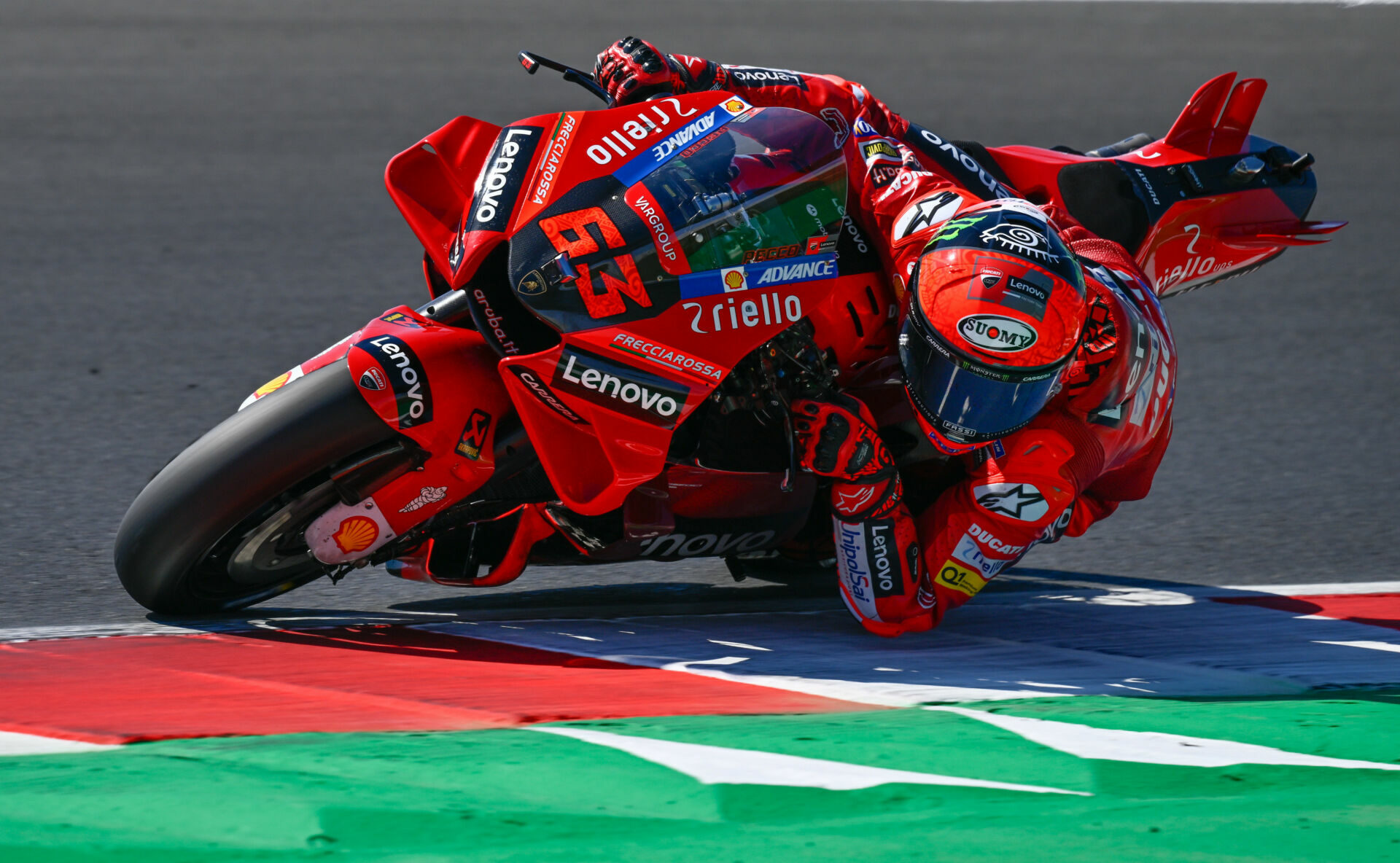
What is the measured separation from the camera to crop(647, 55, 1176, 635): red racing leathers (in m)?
3.63

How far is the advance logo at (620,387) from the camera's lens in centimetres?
Answer: 324

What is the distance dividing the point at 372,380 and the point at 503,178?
49 cm

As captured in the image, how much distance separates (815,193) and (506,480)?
912mm

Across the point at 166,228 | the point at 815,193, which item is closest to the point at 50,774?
the point at 815,193

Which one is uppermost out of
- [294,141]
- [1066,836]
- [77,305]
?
[294,141]

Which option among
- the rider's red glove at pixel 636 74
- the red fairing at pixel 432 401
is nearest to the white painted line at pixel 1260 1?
the rider's red glove at pixel 636 74

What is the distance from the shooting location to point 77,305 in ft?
21.1

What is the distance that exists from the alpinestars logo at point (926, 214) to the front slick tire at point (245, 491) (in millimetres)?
1187

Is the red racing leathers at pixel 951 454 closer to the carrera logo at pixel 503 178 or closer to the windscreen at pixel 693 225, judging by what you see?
the windscreen at pixel 693 225

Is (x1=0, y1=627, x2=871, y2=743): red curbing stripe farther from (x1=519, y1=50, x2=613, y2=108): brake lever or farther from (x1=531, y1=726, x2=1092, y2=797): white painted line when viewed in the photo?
(x1=519, y1=50, x2=613, y2=108): brake lever

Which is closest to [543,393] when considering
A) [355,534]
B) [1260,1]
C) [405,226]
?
[355,534]

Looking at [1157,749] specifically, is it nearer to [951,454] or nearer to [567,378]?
[951,454]

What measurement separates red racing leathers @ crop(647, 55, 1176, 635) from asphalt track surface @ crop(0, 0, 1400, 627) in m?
0.56

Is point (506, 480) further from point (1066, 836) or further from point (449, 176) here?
point (1066, 836)
